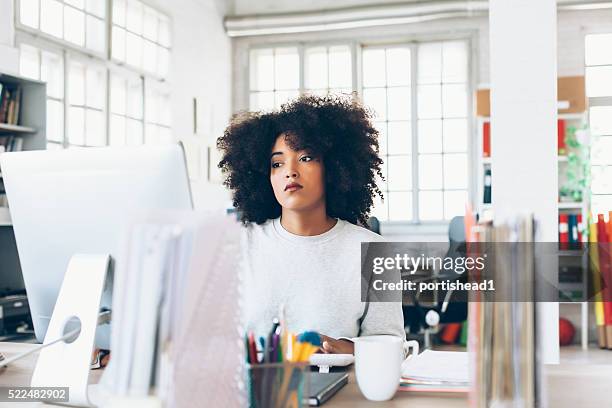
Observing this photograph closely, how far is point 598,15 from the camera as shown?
7.14 m

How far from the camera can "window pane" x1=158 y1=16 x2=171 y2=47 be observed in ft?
22.2

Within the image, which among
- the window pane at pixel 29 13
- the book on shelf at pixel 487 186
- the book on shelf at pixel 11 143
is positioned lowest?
the book on shelf at pixel 487 186

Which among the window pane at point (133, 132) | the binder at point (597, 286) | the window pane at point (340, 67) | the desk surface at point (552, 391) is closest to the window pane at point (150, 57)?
the window pane at point (133, 132)

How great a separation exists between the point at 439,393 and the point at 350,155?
37.4 inches

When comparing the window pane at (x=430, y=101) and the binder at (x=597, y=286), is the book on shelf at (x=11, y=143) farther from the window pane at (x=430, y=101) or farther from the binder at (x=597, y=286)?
the window pane at (x=430, y=101)

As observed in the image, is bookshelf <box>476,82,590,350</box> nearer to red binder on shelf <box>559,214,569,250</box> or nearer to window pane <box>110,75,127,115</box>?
red binder on shelf <box>559,214,569,250</box>

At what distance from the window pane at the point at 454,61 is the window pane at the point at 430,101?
0.18 meters

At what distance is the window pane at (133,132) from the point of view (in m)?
6.23

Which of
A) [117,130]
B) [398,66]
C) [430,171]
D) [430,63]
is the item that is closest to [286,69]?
[398,66]

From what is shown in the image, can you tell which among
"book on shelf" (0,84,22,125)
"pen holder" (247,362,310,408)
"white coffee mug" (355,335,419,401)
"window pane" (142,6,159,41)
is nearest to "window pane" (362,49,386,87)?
"window pane" (142,6,159,41)

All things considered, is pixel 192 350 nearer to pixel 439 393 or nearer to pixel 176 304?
pixel 176 304

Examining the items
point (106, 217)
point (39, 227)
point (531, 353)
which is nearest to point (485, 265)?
point (531, 353)

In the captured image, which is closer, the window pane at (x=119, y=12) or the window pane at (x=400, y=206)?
the window pane at (x=119, y=12)

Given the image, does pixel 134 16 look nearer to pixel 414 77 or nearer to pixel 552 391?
pixel 414 77
